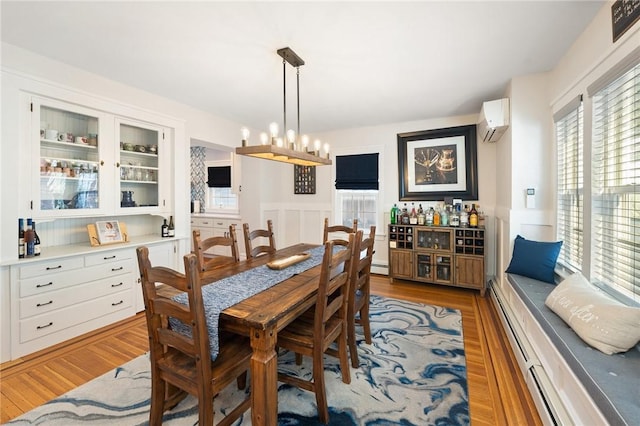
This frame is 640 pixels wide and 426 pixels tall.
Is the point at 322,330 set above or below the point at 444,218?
below

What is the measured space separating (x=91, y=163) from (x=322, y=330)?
290cm

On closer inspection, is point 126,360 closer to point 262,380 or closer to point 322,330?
point 262,380

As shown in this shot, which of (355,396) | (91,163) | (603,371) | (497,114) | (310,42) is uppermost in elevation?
(310,42)

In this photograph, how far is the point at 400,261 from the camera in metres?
4.20

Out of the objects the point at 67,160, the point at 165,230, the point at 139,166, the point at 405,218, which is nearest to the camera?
the point at 67,160

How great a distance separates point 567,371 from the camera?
4.80 ft

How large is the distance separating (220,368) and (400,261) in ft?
10.8

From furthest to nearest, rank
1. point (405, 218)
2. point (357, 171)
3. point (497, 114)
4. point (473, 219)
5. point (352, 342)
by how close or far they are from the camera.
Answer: point (357, 171), point (405, 218), point (473, 219), point (497, 114), point (352, 342)

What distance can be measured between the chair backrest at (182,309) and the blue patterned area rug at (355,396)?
0.64 metres

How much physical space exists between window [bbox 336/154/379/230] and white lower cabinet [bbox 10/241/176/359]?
3069mm

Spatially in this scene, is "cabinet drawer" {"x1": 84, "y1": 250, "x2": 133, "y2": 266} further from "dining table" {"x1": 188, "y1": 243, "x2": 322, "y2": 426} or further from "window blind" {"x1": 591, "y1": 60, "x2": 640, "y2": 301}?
"window blind" {"x1": 591, "y1": 60, "x2": 640, "y2": 301}

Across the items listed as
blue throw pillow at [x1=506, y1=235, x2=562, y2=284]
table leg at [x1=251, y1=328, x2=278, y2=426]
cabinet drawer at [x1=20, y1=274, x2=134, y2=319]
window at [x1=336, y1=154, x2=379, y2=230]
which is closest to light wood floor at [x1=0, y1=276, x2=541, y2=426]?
cabinet drawer at [x1=20, y1=274, x2=134, y2=319]

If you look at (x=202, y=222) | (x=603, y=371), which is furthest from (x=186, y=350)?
(x=202, y=222)

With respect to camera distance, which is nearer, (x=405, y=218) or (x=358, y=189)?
(x=405, y=218)
